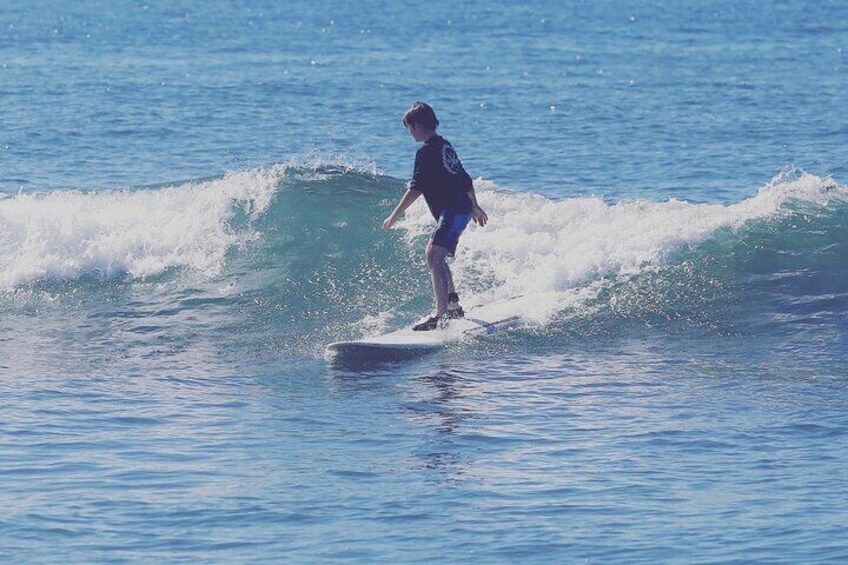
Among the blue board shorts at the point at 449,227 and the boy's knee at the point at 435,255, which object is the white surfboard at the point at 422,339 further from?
the blue board shorts at the point at 449,227

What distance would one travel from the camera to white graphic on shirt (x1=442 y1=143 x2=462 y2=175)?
11320mm

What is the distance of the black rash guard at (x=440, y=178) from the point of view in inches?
445

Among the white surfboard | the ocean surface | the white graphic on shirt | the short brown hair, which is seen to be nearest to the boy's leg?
the white surfboard

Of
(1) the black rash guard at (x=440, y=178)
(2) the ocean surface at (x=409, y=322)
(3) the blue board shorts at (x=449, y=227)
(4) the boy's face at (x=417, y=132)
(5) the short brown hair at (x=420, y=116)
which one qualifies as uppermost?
(5) the short brown hair at (x=420, y=116)

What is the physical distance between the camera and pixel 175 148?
22.3 metres

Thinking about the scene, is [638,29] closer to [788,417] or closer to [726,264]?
[726,264]

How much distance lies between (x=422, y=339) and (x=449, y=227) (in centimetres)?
89

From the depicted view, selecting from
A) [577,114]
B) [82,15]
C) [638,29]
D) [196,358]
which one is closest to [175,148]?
[577,114]

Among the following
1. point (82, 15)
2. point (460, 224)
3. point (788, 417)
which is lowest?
point (788, 417)

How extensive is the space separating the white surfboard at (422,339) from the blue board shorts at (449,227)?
67 centimetres

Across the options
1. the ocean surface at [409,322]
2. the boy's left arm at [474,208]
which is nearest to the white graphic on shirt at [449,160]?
the boy's left arm at [474,208]

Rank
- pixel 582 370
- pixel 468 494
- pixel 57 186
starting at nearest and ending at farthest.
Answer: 1. pixel 468 494
2. pixel 582 370
3. pixel 57 186

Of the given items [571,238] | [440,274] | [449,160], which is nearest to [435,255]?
[440,274]

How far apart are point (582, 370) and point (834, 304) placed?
289 centimetres
